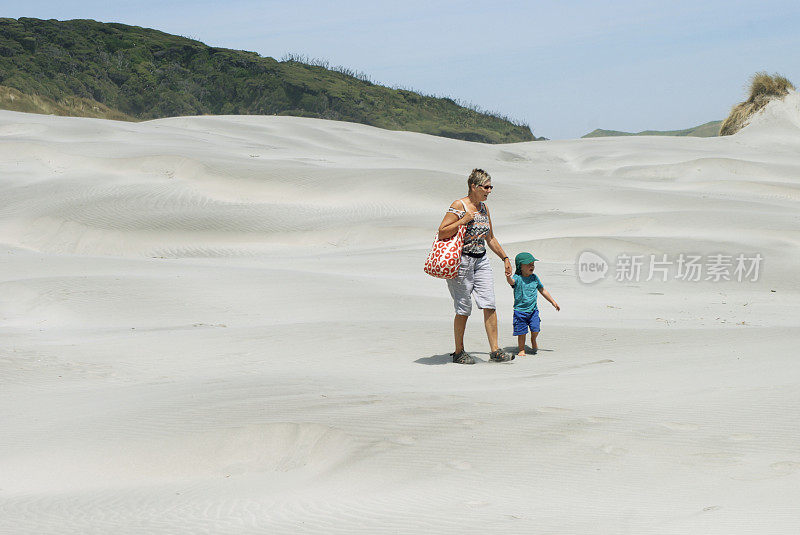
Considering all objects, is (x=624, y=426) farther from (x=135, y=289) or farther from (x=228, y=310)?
(x=135, y=289)

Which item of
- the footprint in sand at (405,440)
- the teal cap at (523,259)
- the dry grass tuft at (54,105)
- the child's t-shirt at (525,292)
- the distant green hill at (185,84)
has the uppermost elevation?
the distant green hill at (185,84)

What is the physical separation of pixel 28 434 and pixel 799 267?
464 inches

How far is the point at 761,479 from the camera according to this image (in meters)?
3.49

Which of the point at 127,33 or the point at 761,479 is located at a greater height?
the point at 127,33

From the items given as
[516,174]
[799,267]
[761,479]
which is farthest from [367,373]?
[516,174]

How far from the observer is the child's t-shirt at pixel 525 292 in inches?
295

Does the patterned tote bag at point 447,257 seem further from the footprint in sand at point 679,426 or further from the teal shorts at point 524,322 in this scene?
the footprint in sand at point 679,426

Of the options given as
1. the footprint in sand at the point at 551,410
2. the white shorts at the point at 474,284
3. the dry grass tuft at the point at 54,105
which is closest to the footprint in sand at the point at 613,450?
the footprint in sand at the point at 551,410

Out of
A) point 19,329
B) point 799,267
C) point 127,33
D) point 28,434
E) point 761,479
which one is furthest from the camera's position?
point 127,33

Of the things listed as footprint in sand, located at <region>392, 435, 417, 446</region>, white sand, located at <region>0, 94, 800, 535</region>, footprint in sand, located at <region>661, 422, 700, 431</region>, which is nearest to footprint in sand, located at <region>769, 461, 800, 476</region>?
white sand, located at <region>0, 94, 800, 535</region>

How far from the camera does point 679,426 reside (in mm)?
4316

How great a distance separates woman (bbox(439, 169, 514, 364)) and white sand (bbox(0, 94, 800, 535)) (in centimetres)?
54

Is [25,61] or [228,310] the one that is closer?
[228,310]

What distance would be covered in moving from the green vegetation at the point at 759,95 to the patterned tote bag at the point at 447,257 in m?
37.0
